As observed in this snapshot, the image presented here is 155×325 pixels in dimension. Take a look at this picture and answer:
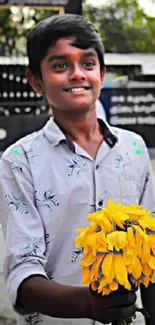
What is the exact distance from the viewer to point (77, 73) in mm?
1697

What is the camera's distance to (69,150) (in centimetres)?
172

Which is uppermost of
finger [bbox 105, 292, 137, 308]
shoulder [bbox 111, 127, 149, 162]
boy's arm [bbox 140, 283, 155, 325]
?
shoulder [bbox 111, 127, 149, 162]

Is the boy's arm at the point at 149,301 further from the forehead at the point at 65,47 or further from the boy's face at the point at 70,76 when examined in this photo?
the forehead at the point at 65,47

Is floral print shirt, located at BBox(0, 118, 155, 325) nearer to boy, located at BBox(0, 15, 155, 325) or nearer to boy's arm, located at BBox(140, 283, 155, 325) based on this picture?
boy, located at BBox(0, 15, 155, 325)

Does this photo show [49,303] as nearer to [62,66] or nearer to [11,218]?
[11,218]

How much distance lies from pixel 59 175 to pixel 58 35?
385mm

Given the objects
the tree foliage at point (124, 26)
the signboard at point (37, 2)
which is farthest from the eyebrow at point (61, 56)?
the tree foliage at point (124, 26)

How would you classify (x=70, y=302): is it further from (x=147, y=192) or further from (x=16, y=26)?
(x=16, y=26)

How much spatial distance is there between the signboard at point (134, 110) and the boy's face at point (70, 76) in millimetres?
9076

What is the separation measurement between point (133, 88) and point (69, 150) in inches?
367

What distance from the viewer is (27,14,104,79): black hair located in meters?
1.72

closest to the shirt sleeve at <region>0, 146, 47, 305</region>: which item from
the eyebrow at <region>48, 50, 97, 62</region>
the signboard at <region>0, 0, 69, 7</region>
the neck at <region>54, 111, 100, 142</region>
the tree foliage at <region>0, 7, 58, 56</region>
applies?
the neck at <region>54, 111, 100, 142</region>

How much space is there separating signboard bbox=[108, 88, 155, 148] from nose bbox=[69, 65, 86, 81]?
910cm

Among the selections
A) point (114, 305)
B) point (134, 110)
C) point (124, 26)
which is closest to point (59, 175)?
point (114, 305)
